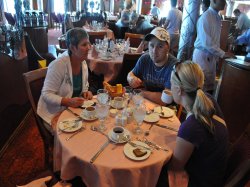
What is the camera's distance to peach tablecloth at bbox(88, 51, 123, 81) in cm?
340

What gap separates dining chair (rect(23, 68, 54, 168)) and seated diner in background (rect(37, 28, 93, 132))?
6cm

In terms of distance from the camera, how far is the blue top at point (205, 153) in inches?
47.3

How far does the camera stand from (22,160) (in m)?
2.34

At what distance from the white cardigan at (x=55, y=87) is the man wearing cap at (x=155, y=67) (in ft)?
2.19

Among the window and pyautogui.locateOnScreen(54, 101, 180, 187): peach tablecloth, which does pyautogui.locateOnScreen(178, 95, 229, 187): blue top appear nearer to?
pyautogui.locateOnScreen(54, 101, 180, 187): peach tablecloth

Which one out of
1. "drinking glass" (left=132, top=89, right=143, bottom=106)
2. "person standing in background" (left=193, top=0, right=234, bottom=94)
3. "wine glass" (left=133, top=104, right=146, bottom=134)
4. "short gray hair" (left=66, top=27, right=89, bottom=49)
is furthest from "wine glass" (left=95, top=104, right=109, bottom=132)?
"person standing in background" (left=193, top=0, right=234, bottom=94)

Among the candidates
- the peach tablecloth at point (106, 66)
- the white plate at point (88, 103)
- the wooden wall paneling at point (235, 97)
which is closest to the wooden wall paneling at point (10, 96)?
the peach tablecloth at point (106, 66)

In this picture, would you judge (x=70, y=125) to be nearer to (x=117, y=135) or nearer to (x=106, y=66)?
(x=117, y=135)

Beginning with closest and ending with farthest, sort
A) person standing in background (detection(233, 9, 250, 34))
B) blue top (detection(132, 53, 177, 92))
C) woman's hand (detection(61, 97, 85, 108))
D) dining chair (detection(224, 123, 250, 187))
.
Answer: dining chair (detection(224, 123, 250, 187))
woman's hand (detection(61, 97, 85, 108))
blue top (detection(132, 53, 177, 92))
person standing in background (detection(233, 9, 250, 34))

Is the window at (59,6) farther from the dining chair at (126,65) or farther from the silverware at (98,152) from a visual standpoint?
the silverware at (98,152)

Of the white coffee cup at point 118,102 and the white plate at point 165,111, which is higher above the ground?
the white coffee cup at point 118,102

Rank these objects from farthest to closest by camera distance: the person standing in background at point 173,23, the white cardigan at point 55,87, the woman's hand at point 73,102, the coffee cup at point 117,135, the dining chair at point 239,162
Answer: the person standing in background at point 173,23 < the white cardigan at point 55,87 < the woman's hand at point 73,102 < the coffee cup at point 117,135 < the dining chair at point 239,162

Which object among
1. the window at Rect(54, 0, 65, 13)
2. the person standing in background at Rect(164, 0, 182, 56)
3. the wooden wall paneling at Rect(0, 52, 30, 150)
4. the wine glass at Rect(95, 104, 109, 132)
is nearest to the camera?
the wine glass at Rect(95, 104, 109, 132)

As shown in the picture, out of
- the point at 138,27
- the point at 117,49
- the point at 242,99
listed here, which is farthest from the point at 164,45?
the point at 138,27
